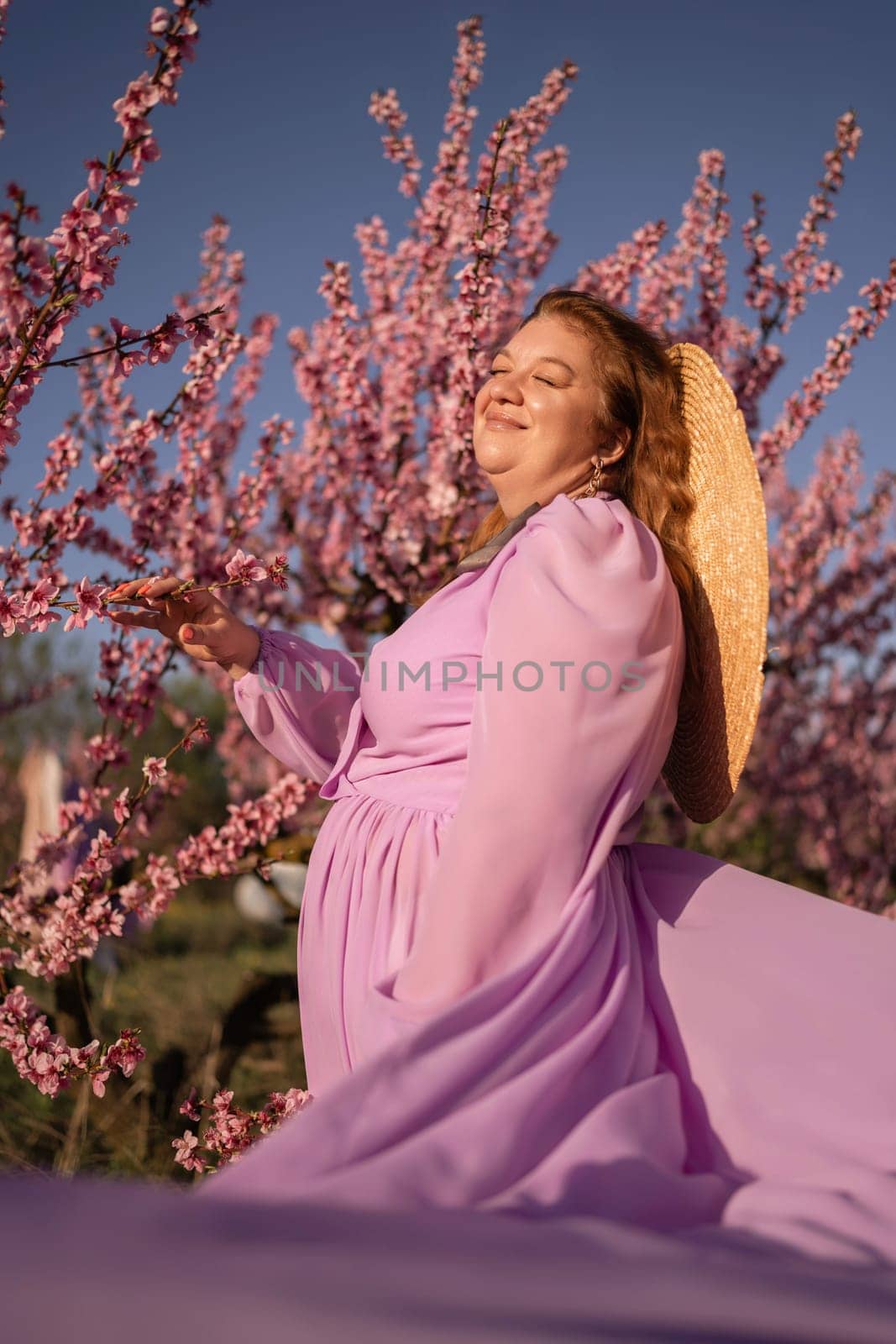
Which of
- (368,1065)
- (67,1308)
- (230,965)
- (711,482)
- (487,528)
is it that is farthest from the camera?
(230,965)

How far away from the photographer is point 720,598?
2.03 metres

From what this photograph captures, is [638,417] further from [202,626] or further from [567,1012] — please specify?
[567,1012]

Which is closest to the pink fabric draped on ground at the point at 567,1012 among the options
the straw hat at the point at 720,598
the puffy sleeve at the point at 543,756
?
the puffy sleeve at the point at 543,756

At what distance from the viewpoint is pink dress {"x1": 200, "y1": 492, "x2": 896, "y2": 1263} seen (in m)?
1.19

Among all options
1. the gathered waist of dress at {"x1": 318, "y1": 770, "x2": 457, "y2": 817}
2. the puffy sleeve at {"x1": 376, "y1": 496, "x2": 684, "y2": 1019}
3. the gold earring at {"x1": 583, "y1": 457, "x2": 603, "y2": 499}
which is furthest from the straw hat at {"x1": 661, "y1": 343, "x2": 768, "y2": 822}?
the gathered waist of dress at {"x1": 318, "y1": 770, "x2": 457, "y2": 817}

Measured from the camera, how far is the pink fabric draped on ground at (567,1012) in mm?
874

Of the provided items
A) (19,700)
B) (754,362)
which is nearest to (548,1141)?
(754,362)

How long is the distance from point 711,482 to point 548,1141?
1.39 metres

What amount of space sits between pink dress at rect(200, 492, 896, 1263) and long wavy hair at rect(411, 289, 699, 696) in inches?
16.6

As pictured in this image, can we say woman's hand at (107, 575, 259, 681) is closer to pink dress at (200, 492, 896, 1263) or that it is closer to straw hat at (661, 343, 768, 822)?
pink dress at (200, 492, 896, 1263)

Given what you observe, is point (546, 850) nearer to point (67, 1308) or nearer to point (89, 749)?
point (67, 1308)

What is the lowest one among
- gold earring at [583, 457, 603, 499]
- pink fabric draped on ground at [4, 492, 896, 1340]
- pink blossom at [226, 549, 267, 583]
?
pink fabric draped on ground at [4, 492, 896, 1340]

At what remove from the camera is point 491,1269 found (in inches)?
31.7

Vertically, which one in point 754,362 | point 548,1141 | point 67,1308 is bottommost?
point 548,1141
